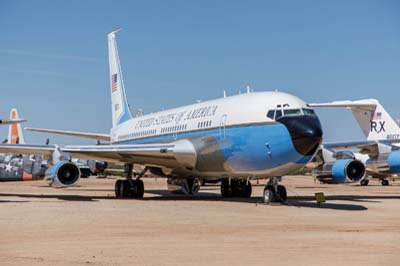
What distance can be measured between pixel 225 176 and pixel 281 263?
52.6 ft

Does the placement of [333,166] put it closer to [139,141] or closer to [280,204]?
[280,204]

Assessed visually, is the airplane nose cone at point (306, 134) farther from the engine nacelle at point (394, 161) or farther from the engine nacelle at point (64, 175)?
the engine nacelle at point (394, 161)

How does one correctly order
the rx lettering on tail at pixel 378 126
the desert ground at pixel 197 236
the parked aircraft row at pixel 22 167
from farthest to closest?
the parked aircraft row at pixel 22 167, the rx lettering on tail at pixel 378 126, the desert ground at pixel 197 236

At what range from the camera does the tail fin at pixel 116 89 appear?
130ft

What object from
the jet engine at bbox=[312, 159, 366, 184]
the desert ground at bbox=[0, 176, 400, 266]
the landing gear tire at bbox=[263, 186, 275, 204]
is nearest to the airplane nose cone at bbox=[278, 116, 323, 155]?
the desert ground at bbox=[0, 176, 400, 266]

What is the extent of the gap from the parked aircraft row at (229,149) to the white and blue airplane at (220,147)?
0.10 ft

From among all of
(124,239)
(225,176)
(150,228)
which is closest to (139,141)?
(225,176)

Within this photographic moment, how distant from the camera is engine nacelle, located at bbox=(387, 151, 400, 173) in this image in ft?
96.0

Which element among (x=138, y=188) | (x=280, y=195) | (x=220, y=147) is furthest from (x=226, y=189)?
(x=280, y=195)

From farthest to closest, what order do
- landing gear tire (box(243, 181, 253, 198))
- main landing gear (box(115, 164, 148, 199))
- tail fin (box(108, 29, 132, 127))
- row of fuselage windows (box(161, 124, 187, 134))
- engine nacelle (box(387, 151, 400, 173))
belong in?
tail fin (box(108, 29, 132, 127)) < engine nacelle (box(387, 151, 400, 173)) < main landing gear (box(115, 164, 148, 199)) < landing gear tire (box(243, 181, 253, 198)) < row of fuselage windows (box(161, 124, 187, 134))

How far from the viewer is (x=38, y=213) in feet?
60.7

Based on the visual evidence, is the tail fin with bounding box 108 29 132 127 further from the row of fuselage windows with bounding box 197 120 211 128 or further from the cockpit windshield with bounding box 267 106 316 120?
the cockpit windshield with bounding box 267 106 316 120

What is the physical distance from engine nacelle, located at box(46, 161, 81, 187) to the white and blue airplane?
0.13ft

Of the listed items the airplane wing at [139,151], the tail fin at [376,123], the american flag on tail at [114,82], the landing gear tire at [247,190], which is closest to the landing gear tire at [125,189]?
the airplane wing at [139,151]
